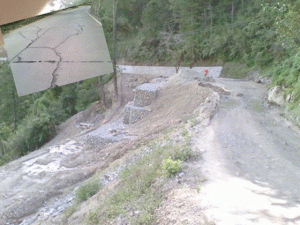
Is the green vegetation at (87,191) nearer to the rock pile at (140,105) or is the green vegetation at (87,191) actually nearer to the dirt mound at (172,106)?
the dirt mound at (172,106)

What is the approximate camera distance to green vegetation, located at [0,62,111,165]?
416 inches

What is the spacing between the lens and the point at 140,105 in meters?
9.20

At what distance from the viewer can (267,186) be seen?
3.21m

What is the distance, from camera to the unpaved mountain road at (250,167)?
264cm

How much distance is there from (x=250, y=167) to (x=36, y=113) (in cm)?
1064

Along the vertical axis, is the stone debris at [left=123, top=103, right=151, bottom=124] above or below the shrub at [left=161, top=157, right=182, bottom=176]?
below

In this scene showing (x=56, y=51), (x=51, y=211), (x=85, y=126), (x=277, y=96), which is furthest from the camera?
(x=85, y=126)

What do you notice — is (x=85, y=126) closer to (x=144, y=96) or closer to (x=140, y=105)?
(x=140, y=105)

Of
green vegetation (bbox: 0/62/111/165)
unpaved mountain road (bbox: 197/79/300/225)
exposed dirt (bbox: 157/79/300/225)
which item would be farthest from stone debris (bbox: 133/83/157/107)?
exposed dirt (bbox: 157/79/300/225)

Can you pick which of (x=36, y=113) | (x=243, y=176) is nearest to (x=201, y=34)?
(x=36, y=113)

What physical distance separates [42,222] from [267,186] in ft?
11.4

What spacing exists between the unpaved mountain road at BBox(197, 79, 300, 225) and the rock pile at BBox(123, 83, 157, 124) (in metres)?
3.00

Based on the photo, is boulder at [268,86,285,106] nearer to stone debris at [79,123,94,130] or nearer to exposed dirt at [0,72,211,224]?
exposed dirt at [0,72,211,224]

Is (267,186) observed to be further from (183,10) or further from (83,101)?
(183,10)
